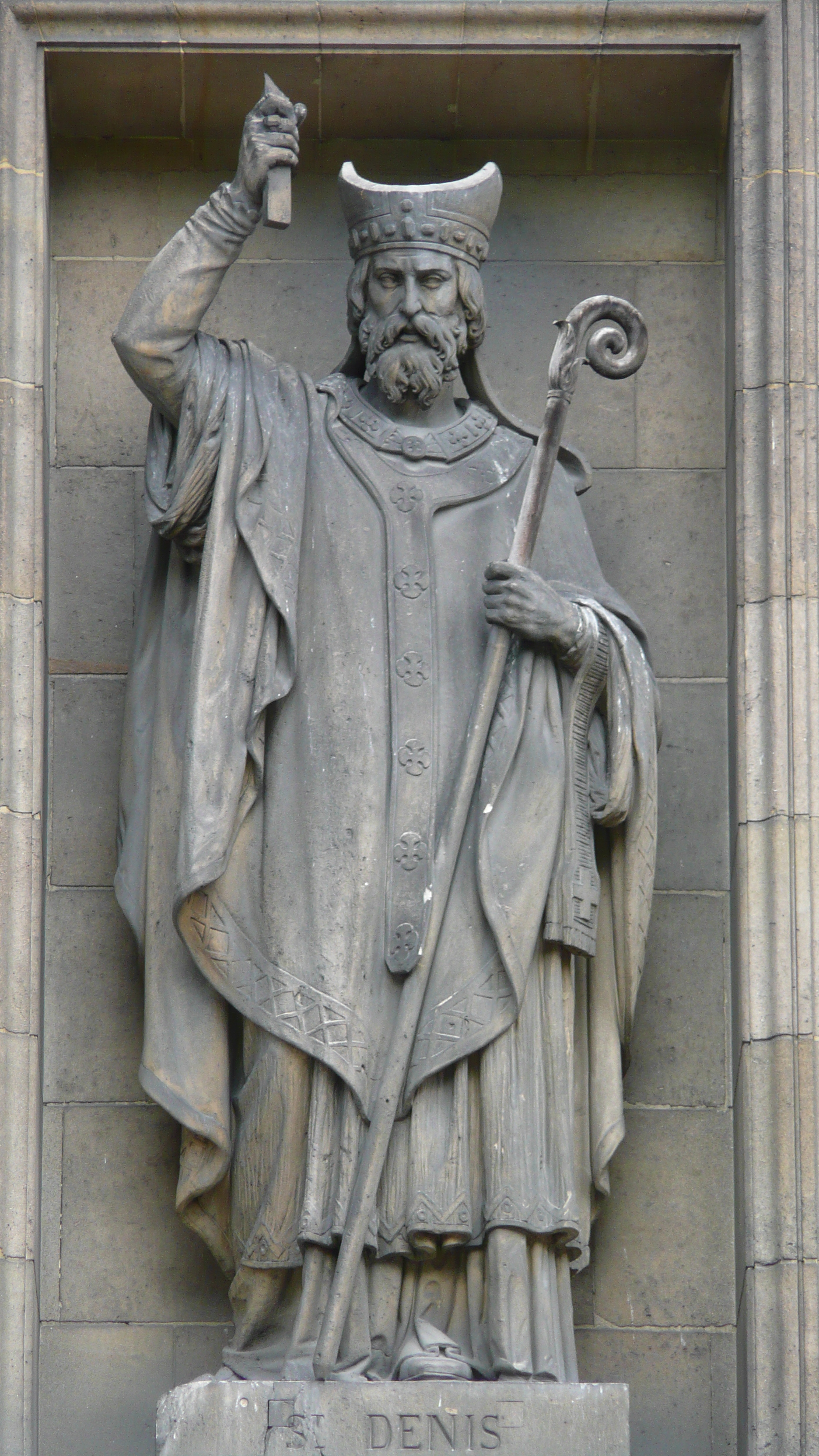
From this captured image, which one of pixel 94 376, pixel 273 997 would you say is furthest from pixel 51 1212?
pixel 94 376

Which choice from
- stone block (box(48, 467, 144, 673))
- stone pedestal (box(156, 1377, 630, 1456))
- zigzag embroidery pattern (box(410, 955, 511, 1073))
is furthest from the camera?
stone block (box(48, 467, 144, 673))

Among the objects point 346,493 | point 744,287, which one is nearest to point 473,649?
point 346,493

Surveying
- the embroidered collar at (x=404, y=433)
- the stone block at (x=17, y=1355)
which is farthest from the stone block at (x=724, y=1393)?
the embroidered collar at (x=404, y=433)

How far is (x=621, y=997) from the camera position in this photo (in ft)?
30.5

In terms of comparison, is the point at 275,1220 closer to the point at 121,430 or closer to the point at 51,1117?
the point at 51,1117

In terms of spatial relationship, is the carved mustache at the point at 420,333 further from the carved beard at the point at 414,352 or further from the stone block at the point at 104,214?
the stone block at the point at 104,214

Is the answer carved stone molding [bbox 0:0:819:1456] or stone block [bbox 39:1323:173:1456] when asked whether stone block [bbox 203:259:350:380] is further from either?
stone block [bbox 39:1323:173:1456]

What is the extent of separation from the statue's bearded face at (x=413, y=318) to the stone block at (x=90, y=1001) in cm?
160

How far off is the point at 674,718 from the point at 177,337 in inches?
71.4

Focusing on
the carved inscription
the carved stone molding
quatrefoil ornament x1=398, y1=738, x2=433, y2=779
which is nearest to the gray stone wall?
the carved stone molding

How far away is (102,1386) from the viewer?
364 inches

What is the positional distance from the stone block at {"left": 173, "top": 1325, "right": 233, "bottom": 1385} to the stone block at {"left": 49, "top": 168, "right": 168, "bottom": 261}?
303cm

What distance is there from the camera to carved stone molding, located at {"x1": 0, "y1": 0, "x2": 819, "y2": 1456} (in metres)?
9.06

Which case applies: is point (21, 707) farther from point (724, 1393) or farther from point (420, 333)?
point (724, 1393)
